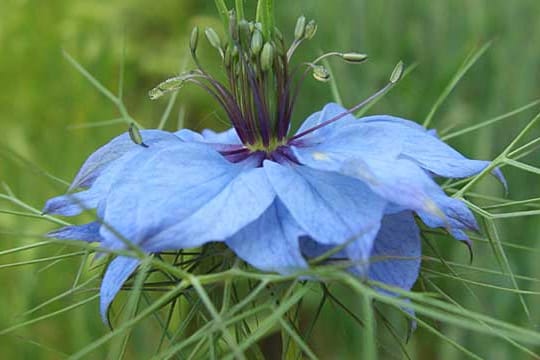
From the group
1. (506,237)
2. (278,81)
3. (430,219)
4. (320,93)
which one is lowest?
(506,237)

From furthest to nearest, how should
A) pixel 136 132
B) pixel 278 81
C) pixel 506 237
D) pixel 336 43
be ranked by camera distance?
pixel 336 43 → pixel 506 237 → pixel 278 81 → pixel 136 132

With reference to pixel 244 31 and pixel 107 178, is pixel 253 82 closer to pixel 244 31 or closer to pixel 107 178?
pixel 244 31

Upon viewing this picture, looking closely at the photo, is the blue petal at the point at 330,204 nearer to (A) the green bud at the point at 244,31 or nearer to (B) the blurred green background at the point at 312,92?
(A) the green bud at the point at 244,31

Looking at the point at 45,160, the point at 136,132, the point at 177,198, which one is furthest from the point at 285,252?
the point at 45,160

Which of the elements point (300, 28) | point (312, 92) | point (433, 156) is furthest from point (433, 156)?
point (312, 92)

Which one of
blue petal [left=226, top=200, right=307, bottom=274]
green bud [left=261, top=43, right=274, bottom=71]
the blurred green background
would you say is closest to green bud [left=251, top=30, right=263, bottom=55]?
green bud [left=261, top=43, right=274, bottom=71]

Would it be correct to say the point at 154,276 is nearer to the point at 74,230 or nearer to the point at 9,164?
the point at 9,164
